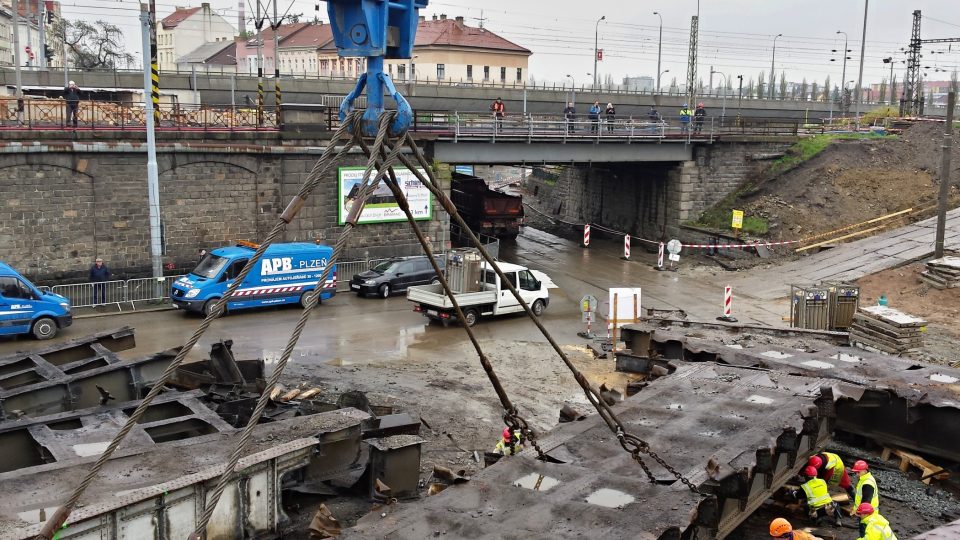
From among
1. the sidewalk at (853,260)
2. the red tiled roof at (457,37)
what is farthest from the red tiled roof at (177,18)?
the sidewalk at (853,260)

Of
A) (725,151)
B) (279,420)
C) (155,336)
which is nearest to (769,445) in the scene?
(279,420)

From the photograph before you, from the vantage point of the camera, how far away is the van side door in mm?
22000

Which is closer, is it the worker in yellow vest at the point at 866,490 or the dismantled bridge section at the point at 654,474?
the dismantled bridge section at the point at 654,474

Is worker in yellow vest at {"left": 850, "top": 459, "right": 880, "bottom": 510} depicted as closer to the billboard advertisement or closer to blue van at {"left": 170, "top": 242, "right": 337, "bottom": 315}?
blue van at {"left": 170, "top": 242, "right": 337, "bottom": 315}

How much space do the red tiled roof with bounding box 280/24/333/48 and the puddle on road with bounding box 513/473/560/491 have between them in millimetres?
80680

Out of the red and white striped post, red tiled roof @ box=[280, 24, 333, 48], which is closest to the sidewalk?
the red and white striped post

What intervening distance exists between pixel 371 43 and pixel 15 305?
59.7 feet

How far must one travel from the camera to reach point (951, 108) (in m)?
29.2

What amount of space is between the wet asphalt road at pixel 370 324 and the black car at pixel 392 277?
1.23ft

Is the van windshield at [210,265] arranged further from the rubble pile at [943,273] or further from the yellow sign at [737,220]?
the rubble pile at [943,273]

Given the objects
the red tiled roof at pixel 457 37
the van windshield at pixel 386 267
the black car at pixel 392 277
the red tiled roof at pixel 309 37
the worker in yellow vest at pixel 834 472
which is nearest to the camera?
the worker in yellow vest at pixel 834 472

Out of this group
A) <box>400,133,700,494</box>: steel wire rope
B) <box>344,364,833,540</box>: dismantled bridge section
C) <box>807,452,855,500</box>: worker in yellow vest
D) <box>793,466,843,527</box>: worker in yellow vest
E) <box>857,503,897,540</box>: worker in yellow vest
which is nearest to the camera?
<box>400,133,700,494</box>: steel wire rope

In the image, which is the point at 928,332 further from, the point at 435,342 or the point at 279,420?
the point at 279,420

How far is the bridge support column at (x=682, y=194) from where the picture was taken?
41156 mm
